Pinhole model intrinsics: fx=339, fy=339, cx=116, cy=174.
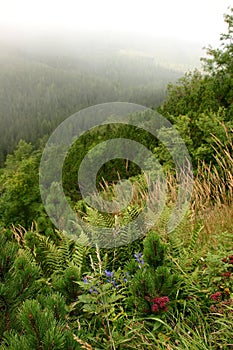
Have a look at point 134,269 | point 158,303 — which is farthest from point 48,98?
point 158,303

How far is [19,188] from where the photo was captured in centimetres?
811

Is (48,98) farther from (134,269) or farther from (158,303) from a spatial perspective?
(158,303)

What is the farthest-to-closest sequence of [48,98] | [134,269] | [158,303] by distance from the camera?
[48,98], [134,269], [158,303]

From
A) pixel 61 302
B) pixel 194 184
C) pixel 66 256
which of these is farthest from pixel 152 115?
pixel 61 302

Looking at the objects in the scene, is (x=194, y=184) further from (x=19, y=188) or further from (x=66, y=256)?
(x=19, y=188)

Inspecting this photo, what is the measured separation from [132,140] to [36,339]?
22.8 feet

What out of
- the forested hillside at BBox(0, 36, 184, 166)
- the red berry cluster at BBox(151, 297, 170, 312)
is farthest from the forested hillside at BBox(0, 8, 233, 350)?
the forested hillside at BBox(0, 36, 184, 166)

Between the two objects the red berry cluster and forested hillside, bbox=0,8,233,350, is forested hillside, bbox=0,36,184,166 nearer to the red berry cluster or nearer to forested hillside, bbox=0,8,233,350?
forested hillside, bbox=0,8,233,350

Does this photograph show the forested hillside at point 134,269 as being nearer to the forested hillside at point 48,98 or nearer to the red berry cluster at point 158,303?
the red berry cluster at point 158,303

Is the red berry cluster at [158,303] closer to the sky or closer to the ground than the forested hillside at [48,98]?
closer to the sky

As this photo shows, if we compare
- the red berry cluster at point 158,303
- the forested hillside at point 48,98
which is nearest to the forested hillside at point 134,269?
the red berry cluster at point 158,303

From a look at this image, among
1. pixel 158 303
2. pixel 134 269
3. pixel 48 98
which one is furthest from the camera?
pixel 48 98

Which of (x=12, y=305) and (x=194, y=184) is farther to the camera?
(x=194, y=184)

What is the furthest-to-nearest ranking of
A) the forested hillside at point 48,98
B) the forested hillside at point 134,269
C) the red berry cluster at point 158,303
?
the forested hillside at point 48,98 < the red berry cluster at point 158,303 < the forested hillside at point 134,269
